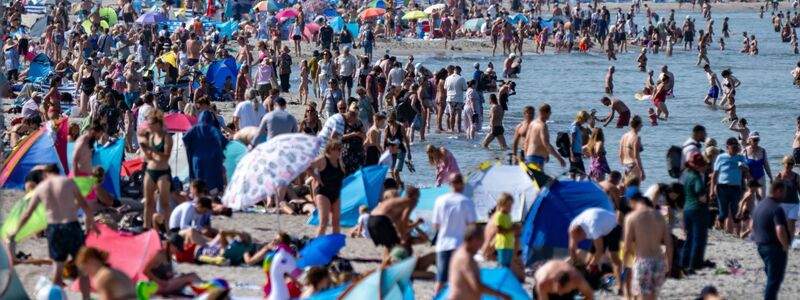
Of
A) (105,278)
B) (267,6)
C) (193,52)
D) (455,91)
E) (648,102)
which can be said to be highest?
(105,278)

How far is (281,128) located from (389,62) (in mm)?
10277

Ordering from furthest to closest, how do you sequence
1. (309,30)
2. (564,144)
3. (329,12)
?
1. (329,12)
2. (309,30)
3. (564,144)

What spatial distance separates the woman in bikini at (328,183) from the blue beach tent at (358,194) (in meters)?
1.15

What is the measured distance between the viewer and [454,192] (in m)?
11.8

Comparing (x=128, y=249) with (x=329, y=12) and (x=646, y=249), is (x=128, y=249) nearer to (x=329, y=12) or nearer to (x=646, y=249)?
(x=646, y=249)

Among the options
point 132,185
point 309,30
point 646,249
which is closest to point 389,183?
point 132,185

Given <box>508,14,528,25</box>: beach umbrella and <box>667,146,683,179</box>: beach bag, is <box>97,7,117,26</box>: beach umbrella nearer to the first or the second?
<box>508,14,528,25</box>: beach umbrella

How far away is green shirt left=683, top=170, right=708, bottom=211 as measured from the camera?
13211mm

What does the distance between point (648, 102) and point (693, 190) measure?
67.9 feet

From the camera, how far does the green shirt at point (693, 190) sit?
13.2m

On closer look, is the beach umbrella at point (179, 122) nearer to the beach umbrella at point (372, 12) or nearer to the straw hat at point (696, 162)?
the straw hat at point (696, 162)

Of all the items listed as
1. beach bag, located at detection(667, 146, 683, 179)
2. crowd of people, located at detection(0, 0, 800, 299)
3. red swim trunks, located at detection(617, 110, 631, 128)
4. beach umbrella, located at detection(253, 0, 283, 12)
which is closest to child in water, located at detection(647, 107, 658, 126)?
crowd of people, located at detection(0, 0, 800, 299)

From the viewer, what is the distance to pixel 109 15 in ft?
139

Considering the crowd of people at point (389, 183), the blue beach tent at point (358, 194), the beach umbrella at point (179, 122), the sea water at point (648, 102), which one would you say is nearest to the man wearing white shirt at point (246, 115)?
the crowd of people at point (389, 183)
